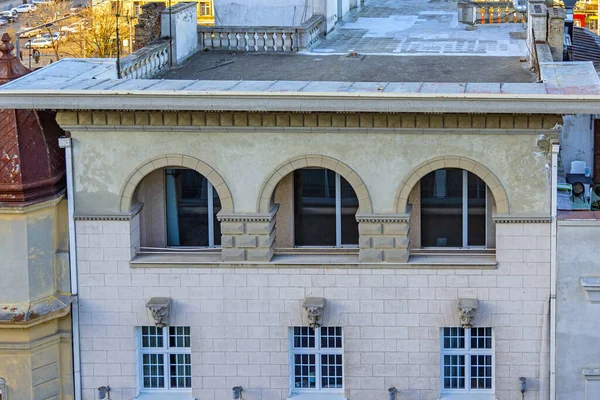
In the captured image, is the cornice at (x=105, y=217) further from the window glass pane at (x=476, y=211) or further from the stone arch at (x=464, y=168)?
the window glass pane at (x=476, y=211)

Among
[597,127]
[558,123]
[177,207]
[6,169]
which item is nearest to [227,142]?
[177,207]

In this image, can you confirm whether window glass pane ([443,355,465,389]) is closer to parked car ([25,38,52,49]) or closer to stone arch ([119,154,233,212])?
stone arch ([119,154,233,212])

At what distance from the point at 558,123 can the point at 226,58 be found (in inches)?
488

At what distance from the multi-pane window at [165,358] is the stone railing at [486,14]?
19017 mm

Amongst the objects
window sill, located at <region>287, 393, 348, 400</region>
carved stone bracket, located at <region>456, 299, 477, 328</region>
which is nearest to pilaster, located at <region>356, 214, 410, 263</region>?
carved stone bracket, located at <region>456, 299, 477, 328</region>

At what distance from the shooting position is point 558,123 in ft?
112

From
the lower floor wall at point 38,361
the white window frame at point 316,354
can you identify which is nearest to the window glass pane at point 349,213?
the white window frame at point 316,354

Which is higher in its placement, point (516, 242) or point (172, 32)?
point (172, 32)

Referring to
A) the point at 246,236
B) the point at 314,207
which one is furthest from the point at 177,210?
the point at 314,207

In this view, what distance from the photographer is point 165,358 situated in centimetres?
3631

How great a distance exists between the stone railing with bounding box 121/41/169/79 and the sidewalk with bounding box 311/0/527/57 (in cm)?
517

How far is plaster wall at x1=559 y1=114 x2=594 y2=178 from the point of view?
39.4 m

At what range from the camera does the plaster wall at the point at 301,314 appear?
115 ft

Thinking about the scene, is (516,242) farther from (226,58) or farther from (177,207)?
(226,58)
